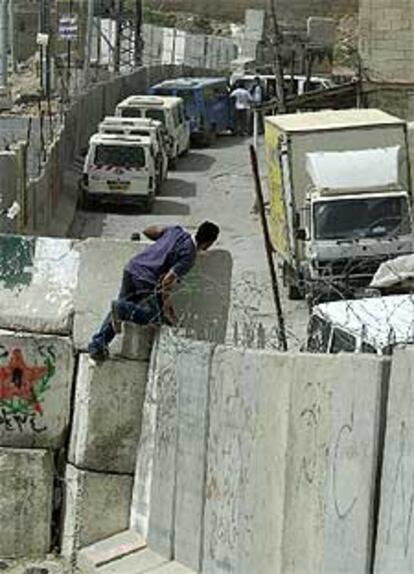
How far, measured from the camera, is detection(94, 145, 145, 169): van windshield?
110ft

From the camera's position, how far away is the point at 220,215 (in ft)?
112

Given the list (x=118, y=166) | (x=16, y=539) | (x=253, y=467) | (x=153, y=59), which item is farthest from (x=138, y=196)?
(x=153, y=59)

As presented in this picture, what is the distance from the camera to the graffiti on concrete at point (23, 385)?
1141 centimetres

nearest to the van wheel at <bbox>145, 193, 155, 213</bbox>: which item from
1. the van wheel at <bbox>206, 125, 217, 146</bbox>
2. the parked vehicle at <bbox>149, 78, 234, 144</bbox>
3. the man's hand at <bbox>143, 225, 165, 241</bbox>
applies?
the parked vehicle at <bbox>149, 78, 234, 144</bbox>

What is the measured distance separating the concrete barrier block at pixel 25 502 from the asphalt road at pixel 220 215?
6469 millimetres

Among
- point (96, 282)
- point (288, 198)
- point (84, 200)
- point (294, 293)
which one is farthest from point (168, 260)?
point (84, 200)

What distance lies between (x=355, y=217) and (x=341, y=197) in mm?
406

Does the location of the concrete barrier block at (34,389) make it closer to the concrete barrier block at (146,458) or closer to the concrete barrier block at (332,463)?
the concrete barrier block at (146,458)

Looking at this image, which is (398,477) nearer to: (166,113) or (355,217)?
(355,217)

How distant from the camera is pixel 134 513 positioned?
10969mm

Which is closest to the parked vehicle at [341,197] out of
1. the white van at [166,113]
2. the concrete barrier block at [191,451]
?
the concrete barrier block at [191,451]

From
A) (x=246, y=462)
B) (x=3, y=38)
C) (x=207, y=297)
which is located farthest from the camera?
(x=3, y=38)

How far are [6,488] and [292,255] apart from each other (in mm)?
12416

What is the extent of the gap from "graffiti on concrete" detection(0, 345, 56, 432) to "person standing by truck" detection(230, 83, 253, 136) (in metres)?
A: 37.8
